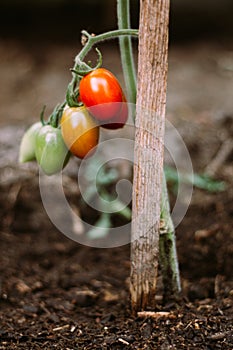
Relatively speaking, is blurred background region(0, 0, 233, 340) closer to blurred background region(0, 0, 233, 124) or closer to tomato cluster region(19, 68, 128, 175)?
blurred background region(0, 0, 233, 124)

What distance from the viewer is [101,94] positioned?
3.95 feet

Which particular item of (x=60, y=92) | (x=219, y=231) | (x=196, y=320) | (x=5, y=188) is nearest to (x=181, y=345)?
(x=196, y=320)

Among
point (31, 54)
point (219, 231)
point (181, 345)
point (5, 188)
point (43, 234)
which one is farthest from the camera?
point (31, 54)

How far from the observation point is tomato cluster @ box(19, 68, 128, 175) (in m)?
1.22

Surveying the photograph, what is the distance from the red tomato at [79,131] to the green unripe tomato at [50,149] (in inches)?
1.1

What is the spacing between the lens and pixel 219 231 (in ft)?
6.16

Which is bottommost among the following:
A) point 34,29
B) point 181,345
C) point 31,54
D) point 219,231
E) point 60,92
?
point 181,345

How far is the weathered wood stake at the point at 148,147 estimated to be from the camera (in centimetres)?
113

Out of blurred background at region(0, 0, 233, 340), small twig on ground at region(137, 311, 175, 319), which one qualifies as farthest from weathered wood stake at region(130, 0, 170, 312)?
blurred background at region(0, 0, 233, 340)

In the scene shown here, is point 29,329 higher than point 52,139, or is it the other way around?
point 52,139

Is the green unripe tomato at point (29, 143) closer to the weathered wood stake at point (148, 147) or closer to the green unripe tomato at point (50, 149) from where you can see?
the green unripe tomato at point (50, 149)

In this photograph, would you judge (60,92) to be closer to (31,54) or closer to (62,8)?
(31,54)

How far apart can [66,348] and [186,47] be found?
302cm

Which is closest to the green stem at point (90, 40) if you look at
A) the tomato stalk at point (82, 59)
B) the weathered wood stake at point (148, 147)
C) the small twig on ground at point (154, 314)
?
the tomato stalk at point (82, 59)
